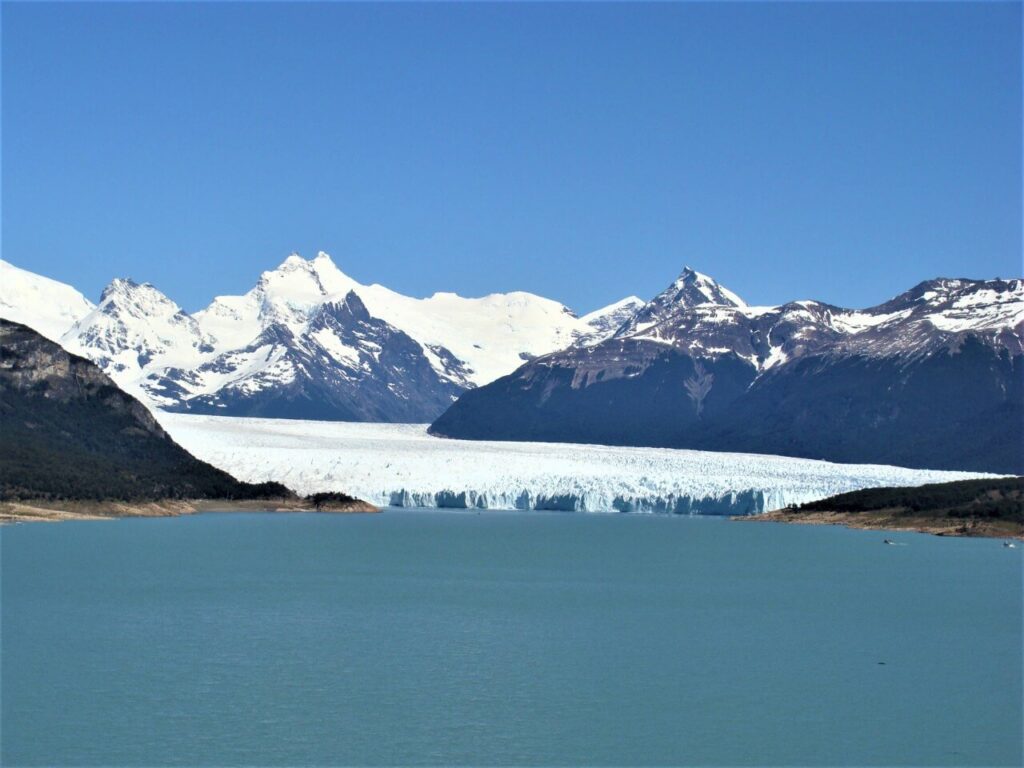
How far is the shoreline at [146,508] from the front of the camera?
11344cm

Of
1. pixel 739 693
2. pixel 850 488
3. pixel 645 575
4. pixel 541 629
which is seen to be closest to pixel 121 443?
pixel 850 488

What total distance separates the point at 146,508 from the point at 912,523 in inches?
2563

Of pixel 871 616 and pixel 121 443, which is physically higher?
pixel 121 443

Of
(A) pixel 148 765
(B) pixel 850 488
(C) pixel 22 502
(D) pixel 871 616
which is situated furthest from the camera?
(B) pixel 850 488

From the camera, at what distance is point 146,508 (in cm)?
12912

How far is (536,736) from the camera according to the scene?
3597 centimetres

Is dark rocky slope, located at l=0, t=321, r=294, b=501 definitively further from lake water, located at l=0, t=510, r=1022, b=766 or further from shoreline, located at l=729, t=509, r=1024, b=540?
shoreline, located at l=729, t=509, r=1024, b=540

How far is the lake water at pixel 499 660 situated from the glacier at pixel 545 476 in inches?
2313

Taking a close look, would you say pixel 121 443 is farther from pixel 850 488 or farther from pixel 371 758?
pixel 371 758

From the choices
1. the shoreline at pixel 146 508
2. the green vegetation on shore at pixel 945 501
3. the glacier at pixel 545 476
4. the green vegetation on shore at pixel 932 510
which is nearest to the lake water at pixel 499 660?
the shoreline at pixel 146 508

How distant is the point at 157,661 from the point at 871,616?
2980cm

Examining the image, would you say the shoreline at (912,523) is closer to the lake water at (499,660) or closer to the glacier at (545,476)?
the glacier at (545,476)

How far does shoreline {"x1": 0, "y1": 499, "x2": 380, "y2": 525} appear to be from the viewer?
113438mm

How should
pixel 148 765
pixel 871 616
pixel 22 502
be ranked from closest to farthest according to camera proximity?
pixel 148 765
pixel 871 616
pixel 22 502
